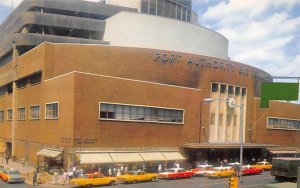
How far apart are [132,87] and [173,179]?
13.1m

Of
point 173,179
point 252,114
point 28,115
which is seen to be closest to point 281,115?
point 252,114

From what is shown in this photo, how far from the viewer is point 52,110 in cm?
5056

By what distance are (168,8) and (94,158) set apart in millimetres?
41394

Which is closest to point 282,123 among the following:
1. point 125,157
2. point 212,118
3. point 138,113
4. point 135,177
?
point 212,118

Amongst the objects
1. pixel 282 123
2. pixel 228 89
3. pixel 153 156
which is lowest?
pixel 153 156

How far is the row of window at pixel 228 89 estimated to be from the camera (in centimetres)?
6103

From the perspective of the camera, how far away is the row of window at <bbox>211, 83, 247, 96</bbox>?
200ft

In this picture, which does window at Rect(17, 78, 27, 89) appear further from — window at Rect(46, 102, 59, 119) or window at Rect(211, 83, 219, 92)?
window at Rect(211, 83, 219, 92)

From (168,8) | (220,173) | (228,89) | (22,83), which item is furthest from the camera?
(168,8)

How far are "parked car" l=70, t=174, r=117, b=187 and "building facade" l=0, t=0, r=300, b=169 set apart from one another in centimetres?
399

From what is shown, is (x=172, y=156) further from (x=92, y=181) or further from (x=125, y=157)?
(x=92, y=181)

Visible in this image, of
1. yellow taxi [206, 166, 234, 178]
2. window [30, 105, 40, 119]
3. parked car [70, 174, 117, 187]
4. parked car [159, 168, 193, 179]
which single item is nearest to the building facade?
window [30, 105, 40, 119]

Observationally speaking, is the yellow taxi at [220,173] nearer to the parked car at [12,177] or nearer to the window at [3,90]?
the parked car at [12,177]

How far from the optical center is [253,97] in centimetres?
6838
